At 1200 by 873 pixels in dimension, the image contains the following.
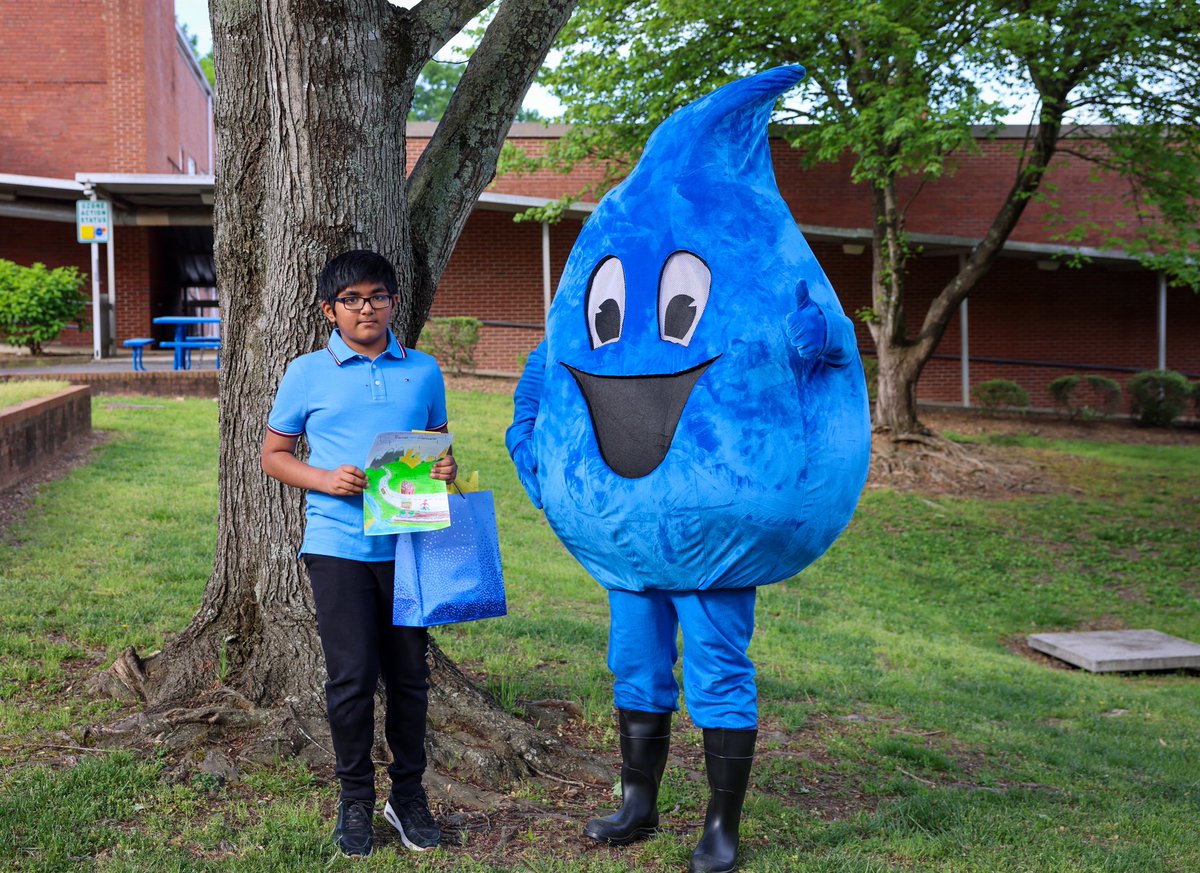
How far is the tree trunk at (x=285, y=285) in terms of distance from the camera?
13.4 ft

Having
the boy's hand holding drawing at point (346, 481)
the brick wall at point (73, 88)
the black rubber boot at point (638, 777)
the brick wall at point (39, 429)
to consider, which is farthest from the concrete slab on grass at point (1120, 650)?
the brick wall at point (73, 88)

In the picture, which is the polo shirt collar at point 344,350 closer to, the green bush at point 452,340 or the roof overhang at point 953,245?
the green bush at point 452,340

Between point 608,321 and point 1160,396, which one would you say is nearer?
point 608,321

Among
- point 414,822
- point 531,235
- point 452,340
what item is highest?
point 531,235

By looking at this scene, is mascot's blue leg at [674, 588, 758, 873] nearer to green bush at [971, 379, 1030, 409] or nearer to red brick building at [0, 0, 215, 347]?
green bush at [971, 379, 1030, 409]

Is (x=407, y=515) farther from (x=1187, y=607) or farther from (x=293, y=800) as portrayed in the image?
(x=1187, y=607)

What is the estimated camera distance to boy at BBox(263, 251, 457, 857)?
128 inches

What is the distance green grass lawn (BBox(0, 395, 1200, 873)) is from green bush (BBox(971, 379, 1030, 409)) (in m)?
8.40

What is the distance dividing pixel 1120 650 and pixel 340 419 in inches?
283

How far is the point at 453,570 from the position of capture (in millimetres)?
3357

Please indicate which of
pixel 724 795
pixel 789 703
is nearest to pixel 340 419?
pixel 724 795

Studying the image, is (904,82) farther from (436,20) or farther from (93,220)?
(93,220)

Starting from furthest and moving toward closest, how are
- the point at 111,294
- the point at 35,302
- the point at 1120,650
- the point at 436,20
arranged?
the point at 111,294 < the point at 35,302 < the point at 1120,650 < the point at 436,20

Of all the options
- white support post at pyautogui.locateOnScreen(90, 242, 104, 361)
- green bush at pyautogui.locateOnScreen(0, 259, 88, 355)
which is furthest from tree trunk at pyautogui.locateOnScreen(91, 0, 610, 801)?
white support post at pyautogui.locateOnScreen(90, 242, 104, 361)
